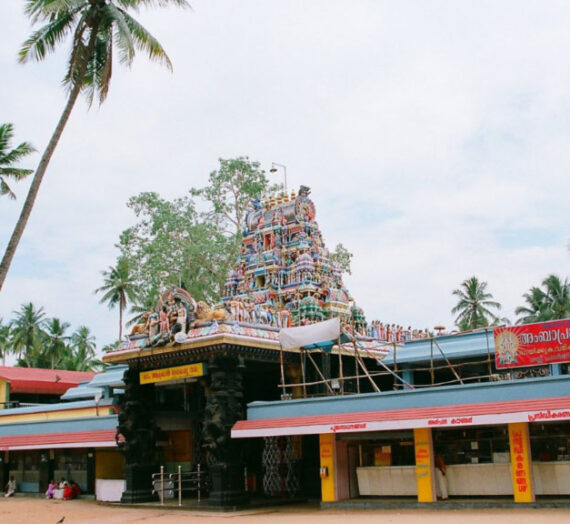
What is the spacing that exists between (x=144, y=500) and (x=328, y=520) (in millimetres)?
10093

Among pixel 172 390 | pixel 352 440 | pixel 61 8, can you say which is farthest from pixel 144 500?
pixel 61 8

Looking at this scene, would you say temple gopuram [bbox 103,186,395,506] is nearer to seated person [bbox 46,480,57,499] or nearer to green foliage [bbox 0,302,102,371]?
seated person [bbox 46,480,57,499]

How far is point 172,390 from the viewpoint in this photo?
31.0 metres

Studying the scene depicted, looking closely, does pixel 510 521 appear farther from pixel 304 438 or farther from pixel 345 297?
pixel 345 297

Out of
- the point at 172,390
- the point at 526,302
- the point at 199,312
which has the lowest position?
the point at 172,390

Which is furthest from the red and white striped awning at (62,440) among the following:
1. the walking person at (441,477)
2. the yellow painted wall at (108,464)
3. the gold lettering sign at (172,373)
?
the walking person at (441,477)

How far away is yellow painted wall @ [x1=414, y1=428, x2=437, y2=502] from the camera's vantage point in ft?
65.2

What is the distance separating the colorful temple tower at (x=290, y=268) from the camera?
30.6m

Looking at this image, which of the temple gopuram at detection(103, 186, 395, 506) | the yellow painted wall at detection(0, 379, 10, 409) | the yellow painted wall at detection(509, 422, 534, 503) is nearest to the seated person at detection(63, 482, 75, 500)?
the temple gopuram at detection(103, 186, 395, 506)

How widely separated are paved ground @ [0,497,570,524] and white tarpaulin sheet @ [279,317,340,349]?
16.9 feet

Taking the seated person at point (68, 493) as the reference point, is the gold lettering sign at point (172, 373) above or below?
above

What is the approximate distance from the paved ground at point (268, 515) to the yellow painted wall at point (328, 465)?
1.99 feet

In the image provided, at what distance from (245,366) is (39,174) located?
29.3ft

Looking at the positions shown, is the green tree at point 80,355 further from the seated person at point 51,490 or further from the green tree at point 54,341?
the seated person at point 51,490
